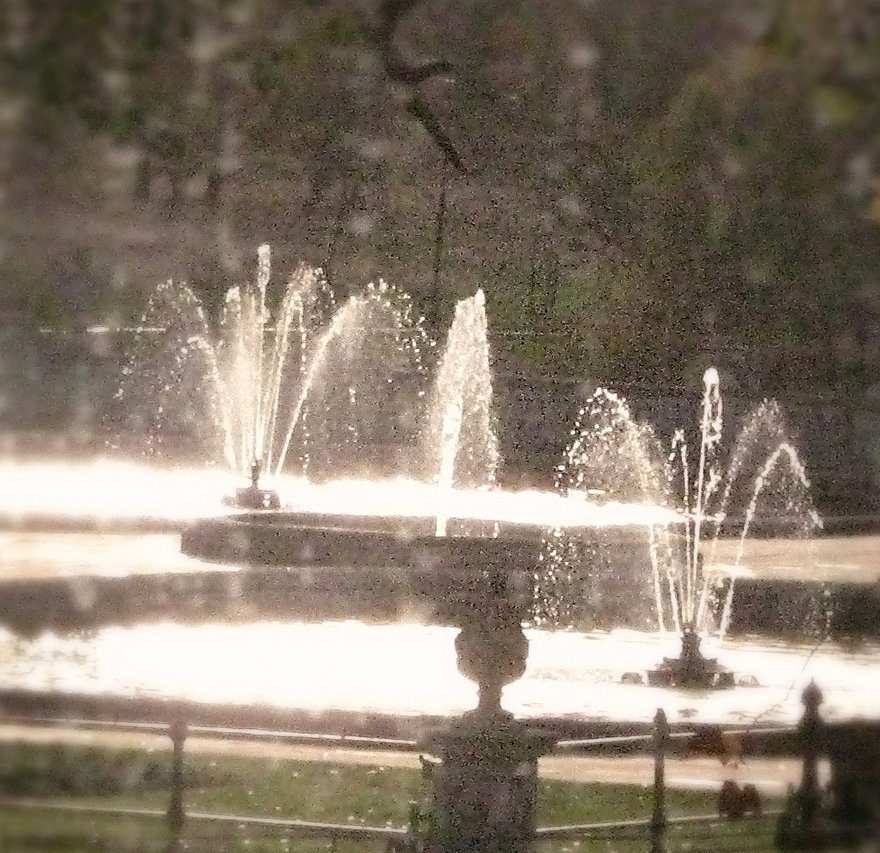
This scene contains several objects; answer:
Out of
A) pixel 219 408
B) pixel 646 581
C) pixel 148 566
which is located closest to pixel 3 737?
pixel 148 566

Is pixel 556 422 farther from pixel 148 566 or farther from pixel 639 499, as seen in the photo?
pixel 148 566

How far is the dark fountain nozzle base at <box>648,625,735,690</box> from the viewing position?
12852mm

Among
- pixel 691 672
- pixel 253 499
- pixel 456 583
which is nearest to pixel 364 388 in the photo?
pixel 253 499

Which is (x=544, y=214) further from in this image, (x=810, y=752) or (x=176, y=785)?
(x=176, y=785)

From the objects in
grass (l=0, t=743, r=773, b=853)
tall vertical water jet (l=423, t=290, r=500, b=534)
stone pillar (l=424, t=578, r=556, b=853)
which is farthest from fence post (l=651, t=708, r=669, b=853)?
tall vertical water jet (l=423, t=290, r=500, b=534)

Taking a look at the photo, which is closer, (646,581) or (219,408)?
(646,581)

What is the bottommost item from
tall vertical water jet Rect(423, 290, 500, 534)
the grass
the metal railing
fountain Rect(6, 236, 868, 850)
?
the grass

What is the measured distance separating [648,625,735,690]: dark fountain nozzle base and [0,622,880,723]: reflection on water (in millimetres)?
173

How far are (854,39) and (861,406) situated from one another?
102 feet

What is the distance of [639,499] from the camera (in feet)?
84.3

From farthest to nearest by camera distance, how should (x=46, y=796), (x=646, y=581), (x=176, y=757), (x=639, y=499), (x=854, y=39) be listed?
1. (x=639, y=499)
2. (x=646, y=581)
3. (x=46, y=796)
4. (x=176, y=757)
5. (x=854, y=39)

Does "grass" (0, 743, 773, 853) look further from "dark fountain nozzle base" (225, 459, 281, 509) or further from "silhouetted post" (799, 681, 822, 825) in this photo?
"dark fountain nozzle base" (225, 459, 281, 509)

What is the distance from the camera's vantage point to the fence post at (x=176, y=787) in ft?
24.6

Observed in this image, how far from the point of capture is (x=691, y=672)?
1289 cm
